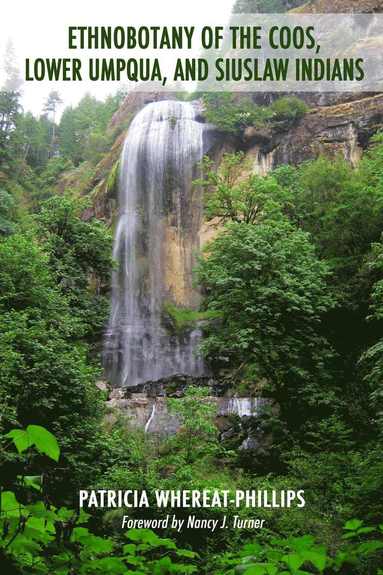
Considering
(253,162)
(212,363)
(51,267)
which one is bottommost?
(212,363)

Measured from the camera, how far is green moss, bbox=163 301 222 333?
2331 centimetres

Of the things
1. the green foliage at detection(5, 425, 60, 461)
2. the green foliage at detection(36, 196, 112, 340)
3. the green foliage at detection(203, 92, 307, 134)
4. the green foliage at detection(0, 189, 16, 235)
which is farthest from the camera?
the green foliage at detection(203, 92, 307, 134)

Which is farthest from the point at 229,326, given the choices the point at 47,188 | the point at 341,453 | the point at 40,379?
the point at 47,188

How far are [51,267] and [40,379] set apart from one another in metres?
7.89

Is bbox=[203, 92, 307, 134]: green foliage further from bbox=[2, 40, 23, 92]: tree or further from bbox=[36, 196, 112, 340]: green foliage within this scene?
bbox=[2, 40, 23, 92]: tree

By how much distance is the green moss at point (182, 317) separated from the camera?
2331cm

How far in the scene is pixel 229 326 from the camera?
1436cm

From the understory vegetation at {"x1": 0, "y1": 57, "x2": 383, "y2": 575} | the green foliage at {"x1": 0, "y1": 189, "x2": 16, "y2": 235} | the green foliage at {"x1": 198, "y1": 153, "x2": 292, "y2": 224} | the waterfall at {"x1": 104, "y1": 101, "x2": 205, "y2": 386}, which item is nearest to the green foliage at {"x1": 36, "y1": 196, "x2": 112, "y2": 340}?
the understory vegetation at {"x1": 0, "y1": 57, "x2": 383, "y2": 575}

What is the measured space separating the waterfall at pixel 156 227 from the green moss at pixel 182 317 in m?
0.23

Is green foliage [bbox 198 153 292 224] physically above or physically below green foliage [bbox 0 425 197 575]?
above

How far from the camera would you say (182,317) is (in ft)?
78.5

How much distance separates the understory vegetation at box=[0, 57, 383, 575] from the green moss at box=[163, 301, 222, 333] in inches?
28.1

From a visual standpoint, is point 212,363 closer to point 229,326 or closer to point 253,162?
point 229,326

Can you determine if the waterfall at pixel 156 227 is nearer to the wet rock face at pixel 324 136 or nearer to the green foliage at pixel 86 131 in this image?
the wet rock face at pixel 324 136
